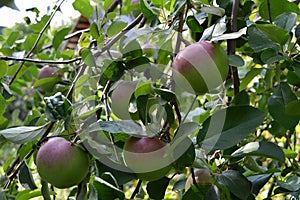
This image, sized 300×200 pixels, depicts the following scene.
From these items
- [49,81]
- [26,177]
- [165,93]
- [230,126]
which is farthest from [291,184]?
[49,81]

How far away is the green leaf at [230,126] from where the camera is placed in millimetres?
570

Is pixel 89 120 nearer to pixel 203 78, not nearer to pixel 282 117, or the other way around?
pixel 203 78

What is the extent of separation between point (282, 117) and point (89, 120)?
295 millimetres

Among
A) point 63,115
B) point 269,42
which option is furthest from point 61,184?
point 269,42

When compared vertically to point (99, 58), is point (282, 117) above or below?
below

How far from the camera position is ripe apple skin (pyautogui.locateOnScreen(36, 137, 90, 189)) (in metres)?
0.57

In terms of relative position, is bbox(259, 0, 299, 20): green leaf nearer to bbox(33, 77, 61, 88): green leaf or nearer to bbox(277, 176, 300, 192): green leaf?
bbox(277, 176, 300, 192): green leaf

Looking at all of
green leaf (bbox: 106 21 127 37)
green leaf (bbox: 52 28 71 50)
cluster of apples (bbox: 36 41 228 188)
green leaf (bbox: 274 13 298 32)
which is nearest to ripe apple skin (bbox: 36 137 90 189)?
cluster of apples (bbox: 36 41 228 188)

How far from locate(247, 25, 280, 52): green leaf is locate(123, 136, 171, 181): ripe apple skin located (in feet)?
0.62

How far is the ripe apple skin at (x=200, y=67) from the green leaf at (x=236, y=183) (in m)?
0.12

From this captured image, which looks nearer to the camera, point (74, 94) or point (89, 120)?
point (89, 120)

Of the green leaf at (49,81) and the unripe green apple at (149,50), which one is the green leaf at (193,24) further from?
the green leaf at (49,81)

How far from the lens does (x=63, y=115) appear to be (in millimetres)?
602

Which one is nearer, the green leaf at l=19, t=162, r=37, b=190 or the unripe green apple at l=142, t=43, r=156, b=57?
the green leaf at l=19, t=162, r=37, b=190
